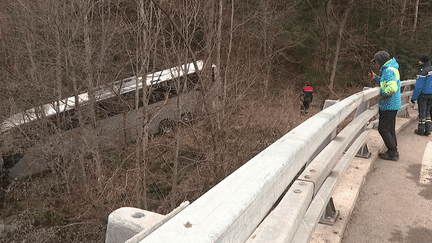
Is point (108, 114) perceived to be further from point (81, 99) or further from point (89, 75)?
point (89, 75)

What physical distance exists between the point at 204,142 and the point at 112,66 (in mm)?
6647

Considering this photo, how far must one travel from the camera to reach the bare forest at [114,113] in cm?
1155

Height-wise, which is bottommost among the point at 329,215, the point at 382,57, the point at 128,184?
the point at 128,184

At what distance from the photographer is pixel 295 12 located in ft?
88.8

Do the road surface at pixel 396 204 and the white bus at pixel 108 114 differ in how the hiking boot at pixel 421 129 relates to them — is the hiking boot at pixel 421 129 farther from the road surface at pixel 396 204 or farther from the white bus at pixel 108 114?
the white bus at pixel 108 114

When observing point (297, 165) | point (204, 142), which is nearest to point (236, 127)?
point (204, 142)

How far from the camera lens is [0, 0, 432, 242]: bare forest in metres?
11.5

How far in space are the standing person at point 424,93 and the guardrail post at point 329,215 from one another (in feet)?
16.6

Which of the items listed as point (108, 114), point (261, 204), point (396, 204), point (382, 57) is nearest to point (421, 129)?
point (382, 57)

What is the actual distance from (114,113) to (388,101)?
1254 centimetres

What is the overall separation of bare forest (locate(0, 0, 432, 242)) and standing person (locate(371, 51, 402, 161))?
214 inches

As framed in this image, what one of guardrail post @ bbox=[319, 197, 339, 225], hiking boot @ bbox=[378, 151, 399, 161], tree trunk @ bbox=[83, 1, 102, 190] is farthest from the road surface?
tree trunk @ bbox=[83, 1, 102, 190]

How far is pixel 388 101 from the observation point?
5656 mm

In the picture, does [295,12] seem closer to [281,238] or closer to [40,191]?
[40,191]
